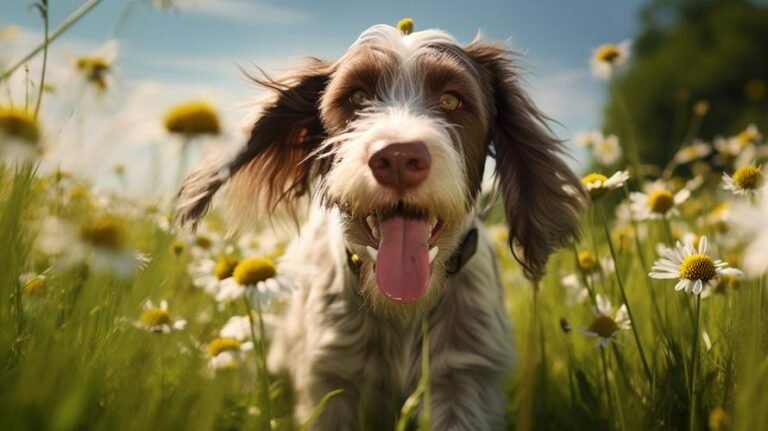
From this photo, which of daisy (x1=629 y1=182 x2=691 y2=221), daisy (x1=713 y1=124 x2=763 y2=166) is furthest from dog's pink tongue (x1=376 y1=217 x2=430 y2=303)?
daisy (x1=713 y1=124 x2=763 y2=166)

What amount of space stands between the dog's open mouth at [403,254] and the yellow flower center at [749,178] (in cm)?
118

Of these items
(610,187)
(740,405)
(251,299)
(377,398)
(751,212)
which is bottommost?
(377,398)

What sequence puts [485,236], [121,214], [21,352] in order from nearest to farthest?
[121,214] < [21,352] < [485,236]

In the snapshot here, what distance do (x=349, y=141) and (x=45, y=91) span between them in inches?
45.0

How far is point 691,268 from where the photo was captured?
255 cm

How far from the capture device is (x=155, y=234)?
190cm

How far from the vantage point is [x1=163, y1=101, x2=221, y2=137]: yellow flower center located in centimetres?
213

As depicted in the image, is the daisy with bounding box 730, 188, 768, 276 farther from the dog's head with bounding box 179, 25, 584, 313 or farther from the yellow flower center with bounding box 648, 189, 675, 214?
the yellow flower center with bounding box 648, 189, 675, 214

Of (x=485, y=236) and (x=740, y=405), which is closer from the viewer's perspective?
(x=740, y=405)

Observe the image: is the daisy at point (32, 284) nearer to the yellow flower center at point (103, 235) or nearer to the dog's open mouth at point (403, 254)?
the yellow flower center at point (103, 235)

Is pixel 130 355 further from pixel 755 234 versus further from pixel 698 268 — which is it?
pixel 698 268

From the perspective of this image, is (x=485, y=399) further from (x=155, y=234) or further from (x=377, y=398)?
(x=155, y=234)

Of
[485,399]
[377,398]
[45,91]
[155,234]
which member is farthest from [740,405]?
[45,91]

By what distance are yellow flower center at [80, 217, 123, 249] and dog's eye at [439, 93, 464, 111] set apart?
1.86 m
